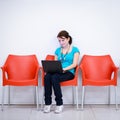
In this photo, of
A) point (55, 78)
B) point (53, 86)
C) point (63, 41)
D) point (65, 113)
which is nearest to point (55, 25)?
point (63, 41)

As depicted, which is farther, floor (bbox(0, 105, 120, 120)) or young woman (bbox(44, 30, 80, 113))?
young woman (bbox(44, 30, 80, 113))

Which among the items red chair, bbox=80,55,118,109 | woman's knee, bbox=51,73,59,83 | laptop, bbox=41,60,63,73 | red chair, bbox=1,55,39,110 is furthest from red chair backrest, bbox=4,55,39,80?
red chair, bbox=80,55,118,109

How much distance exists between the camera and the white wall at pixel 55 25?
4.27m

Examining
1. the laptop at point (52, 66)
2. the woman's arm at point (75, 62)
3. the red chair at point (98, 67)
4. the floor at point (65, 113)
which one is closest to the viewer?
the floor at point (65, 113)

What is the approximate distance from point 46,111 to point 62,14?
5.41ft

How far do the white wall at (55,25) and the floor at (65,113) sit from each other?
499 mm

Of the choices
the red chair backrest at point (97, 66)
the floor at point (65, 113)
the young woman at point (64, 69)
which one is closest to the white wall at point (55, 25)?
the red chair backrest at point (97, 66)

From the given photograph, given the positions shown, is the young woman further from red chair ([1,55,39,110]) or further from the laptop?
red chair ([1,55,39,110])

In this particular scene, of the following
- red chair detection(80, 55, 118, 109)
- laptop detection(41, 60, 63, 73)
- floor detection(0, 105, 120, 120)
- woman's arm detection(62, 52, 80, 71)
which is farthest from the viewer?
red chair detection(80, 55, 118, 109)

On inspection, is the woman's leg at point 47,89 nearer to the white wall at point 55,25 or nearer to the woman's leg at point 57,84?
the woman's leg at point 57,84

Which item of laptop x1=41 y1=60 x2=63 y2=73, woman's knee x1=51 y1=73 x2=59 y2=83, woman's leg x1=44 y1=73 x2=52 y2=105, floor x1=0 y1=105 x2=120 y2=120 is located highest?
laptop x1=41 y1=60 x2=63 y2=73

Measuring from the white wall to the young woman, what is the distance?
26 cm

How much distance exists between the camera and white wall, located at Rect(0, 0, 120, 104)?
4270 mm

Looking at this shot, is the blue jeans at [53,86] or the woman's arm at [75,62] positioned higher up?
the woman's arm at [75,62]
